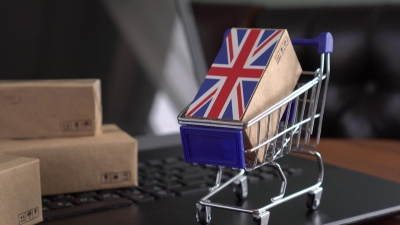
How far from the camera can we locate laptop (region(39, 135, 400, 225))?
623 millimetres

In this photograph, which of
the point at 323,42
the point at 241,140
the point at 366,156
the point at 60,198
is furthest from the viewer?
the point at 366,156

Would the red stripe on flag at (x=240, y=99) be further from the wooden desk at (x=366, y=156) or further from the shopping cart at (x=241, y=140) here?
the wooden desk at (x=366, y=156)

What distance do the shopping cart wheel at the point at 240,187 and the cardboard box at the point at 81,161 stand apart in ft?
0.61

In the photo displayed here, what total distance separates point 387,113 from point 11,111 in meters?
1.34

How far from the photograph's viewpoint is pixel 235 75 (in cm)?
57

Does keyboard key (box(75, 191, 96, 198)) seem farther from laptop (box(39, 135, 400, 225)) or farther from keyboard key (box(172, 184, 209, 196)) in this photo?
keyboard key (box(172, 184, 209, 196))

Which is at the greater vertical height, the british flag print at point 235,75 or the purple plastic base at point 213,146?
the british flag print at point 235,75

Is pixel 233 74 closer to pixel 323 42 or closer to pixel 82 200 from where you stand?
pixel 323 42

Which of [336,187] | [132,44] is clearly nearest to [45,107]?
[132,44]

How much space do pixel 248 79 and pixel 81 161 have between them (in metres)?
0.36

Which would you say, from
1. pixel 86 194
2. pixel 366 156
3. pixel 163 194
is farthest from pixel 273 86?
pixel 366 156

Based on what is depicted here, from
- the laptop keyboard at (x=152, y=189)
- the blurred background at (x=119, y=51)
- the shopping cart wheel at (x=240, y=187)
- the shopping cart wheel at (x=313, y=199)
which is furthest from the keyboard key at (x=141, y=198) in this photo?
the blurred background at (x=119, y=51)

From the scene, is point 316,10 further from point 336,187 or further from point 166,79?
point 336,187

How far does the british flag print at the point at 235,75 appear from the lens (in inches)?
21.3
